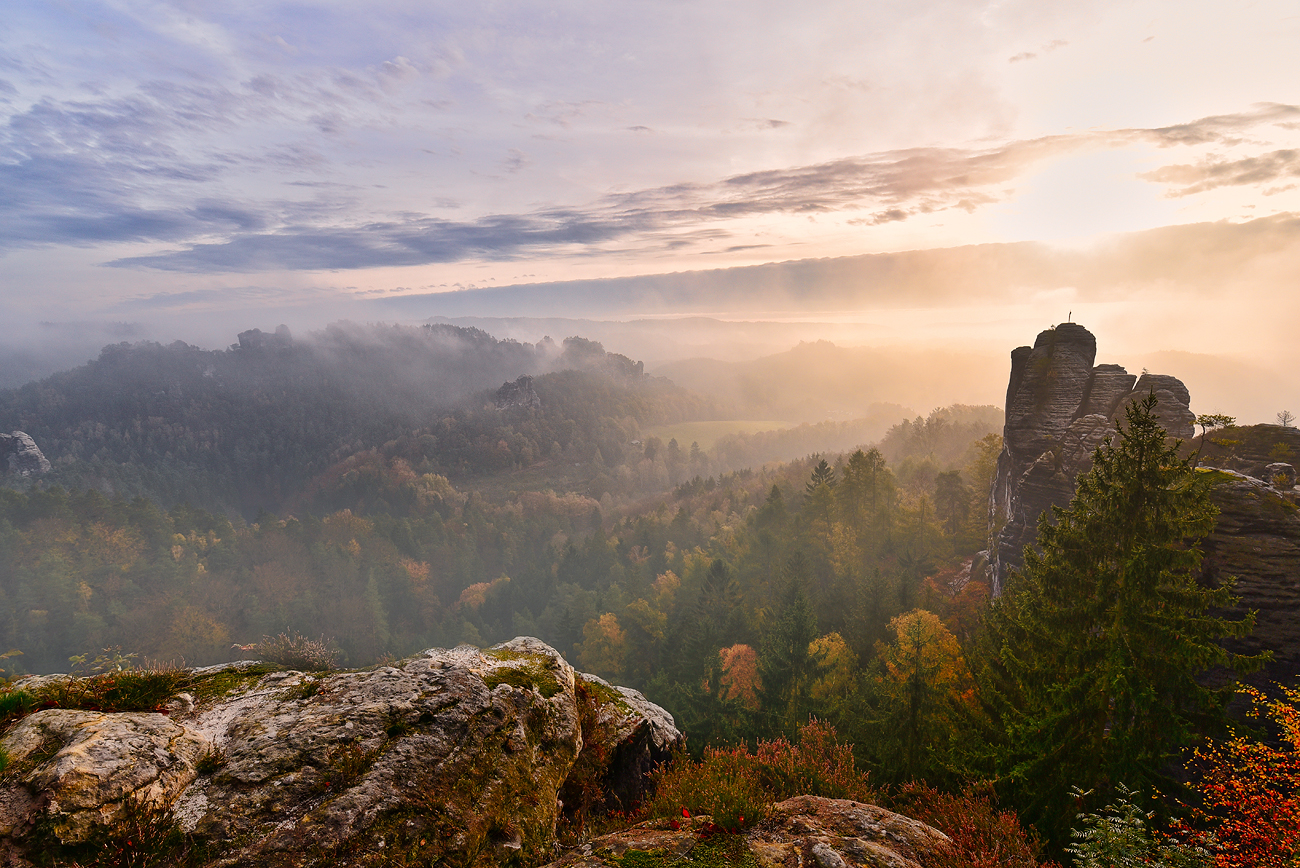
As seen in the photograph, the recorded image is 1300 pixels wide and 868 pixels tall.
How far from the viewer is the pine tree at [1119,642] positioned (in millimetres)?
14227

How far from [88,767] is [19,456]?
256524mm

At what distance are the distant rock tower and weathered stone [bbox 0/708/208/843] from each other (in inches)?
1425

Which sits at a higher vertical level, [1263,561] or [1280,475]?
[1280,475]

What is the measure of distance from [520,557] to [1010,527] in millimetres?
97560

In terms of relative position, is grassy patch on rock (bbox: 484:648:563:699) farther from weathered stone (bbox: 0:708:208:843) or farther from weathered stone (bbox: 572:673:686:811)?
weathered stone (bbox: 0:708:208:843)

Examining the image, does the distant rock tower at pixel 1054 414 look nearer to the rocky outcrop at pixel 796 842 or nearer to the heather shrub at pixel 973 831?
the heather shrub at pixel 973 831

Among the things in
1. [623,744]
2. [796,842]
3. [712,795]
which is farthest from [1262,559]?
[623,744]

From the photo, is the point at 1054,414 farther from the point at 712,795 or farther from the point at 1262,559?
the point at 712,795

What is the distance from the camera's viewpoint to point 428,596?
3878 inches

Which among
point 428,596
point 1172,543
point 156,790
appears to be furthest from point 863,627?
point 428,596

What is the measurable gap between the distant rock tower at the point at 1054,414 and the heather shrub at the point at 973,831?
22.4 metres

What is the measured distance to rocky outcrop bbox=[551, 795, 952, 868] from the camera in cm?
851

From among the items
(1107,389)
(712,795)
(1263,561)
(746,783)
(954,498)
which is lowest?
(954,498)

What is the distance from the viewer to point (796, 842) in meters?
9.04
